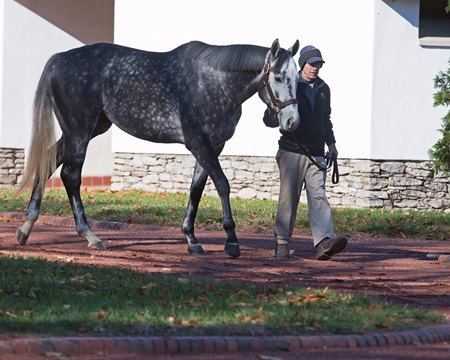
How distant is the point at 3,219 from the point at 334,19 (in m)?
6.81

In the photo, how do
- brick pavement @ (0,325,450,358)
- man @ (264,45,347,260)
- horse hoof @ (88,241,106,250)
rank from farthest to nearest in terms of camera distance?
1. horse hoof @ (88,241,106,250)
2. man @ (264,45,347,260)
3. brick pavement @ (0,325,450,358)

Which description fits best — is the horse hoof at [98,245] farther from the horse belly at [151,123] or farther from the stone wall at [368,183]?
the stone wall at [368,183]

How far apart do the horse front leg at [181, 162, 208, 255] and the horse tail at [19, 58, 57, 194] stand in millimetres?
1572

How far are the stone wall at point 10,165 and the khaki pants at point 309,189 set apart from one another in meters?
11.4

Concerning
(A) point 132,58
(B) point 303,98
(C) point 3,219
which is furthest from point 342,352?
(C) point 3,219

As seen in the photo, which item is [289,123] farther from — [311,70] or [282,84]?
[311,70]

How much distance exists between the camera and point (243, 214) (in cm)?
1795

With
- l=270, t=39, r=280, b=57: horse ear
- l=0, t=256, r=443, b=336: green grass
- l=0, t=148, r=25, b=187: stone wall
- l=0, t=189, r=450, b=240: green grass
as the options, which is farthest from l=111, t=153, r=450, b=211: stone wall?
l=0, t=256, r=443, b=336: green grass

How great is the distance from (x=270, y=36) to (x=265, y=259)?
9.24 meters

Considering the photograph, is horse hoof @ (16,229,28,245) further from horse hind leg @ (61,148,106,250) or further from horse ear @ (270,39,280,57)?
horse ear @ (270,39,280,57)

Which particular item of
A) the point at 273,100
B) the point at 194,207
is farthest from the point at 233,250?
the point at 273,100

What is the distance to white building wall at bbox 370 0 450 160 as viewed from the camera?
20656mm

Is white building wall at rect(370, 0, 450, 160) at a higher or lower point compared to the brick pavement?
higher

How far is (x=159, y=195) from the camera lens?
71.7 feet
